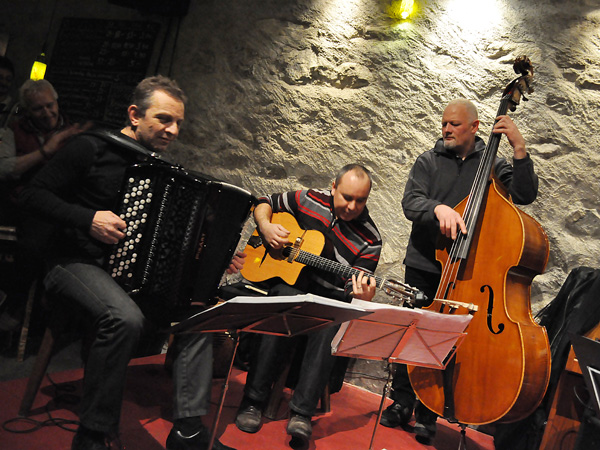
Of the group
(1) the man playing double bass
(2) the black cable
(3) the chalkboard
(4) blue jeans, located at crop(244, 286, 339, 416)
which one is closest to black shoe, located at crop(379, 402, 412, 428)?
(1) the man playing double bass

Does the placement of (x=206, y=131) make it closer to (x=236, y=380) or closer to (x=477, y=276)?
(x=236, y=380)

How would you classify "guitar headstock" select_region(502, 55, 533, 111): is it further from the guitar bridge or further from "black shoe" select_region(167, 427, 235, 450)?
"black shoe" select_region(167, 427, 235, 450)

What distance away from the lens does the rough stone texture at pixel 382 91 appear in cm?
322

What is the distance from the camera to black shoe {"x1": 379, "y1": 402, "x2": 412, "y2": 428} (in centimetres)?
273

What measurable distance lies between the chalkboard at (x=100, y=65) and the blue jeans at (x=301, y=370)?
2794mm

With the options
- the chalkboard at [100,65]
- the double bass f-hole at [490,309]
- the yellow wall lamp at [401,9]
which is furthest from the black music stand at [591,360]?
the chalkboard at [100,65]

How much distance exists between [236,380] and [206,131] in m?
2.14

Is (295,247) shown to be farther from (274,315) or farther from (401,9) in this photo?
(401,9)

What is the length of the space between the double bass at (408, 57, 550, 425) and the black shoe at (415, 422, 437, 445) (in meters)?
0.33

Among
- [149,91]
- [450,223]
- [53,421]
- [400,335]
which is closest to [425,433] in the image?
[400,335]

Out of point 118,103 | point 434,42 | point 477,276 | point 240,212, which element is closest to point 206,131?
point 118,103

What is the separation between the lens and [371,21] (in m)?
3.84

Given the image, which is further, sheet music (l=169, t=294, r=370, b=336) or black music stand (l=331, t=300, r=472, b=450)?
black music stand (l=331, t=300, r=472, b=450)

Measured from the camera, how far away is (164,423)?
221cm
